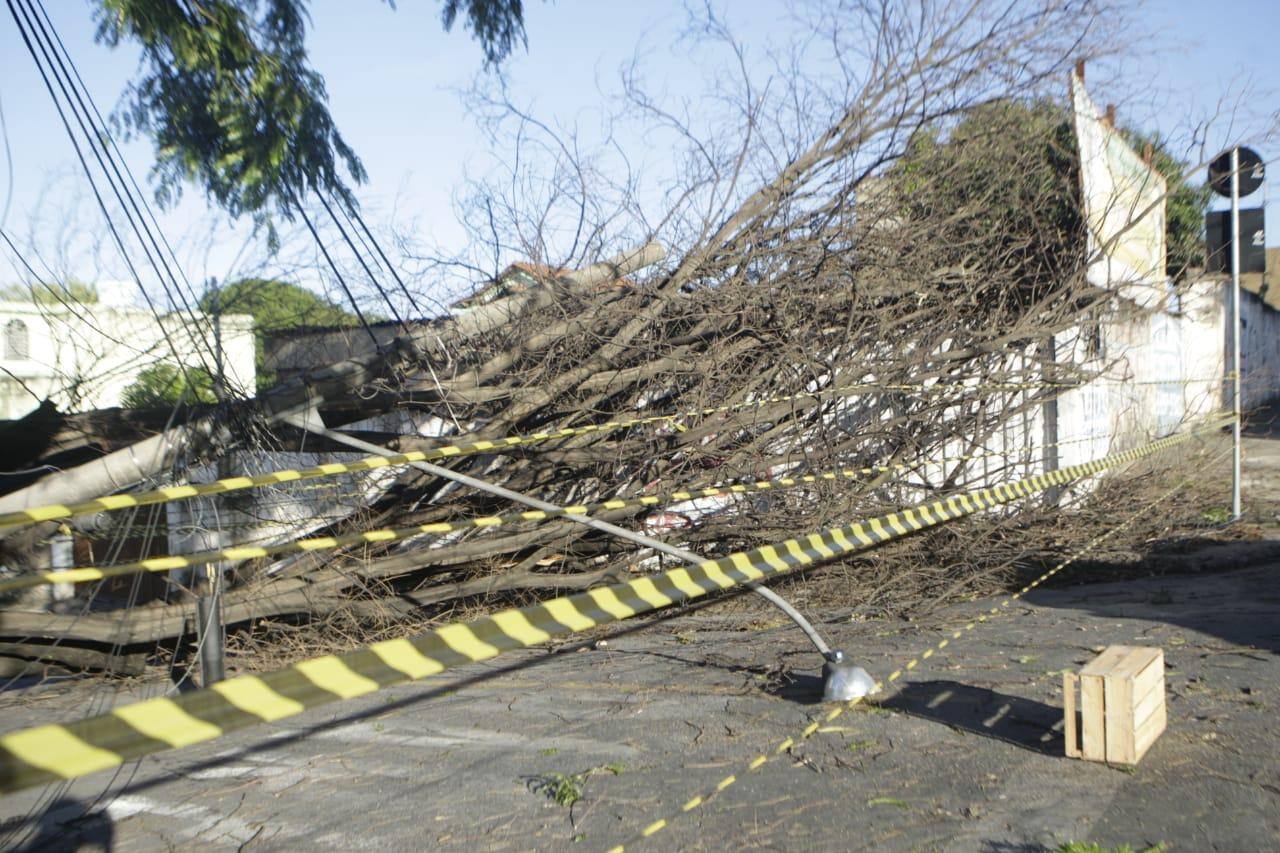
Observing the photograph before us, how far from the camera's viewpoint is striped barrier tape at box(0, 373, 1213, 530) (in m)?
4.00

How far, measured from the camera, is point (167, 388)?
271 inches

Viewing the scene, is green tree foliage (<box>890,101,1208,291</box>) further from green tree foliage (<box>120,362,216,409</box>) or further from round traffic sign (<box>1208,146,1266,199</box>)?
green tree foliage (<box>120,362,216,409</box>)

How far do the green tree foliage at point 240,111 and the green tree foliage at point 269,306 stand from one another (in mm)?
502

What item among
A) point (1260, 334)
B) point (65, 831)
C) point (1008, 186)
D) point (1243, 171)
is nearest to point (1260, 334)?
point (1260, 334)

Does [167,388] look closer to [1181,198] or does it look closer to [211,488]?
[211,488]

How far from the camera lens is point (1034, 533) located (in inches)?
340

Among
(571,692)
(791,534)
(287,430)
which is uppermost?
(287,430)

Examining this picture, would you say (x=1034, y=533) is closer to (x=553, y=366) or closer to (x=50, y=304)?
(x=553, y=366)

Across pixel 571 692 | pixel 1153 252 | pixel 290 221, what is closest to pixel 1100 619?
pixel 571 692

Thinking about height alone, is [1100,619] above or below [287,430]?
below

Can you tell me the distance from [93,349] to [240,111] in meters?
1.84

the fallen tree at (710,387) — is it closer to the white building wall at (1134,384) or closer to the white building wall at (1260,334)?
the white building wall at (1134,384)

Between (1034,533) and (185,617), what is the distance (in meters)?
6.21

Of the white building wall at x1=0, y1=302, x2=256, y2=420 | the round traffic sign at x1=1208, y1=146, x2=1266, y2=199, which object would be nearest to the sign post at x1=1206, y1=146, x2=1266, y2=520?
the round traffic sign at x1=1208, y1=146, x2=1266, y2=199
